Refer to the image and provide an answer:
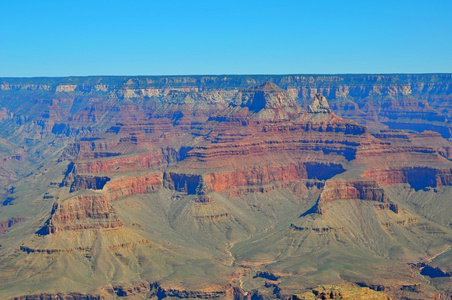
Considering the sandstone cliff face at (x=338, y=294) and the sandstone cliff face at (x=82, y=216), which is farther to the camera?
the sandstone cliff face at (x=82, y=216)

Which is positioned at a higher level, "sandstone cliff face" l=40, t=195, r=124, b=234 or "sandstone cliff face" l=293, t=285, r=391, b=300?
"sandstone cliff face" l=293, t=285, r=391, b=300

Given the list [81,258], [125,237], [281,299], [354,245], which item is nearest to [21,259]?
[81,258]

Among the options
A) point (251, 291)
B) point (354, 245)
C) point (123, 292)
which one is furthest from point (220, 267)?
point (354, 245)

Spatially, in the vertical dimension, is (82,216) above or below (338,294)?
below

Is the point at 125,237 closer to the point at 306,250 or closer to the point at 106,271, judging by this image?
the point at 106,271

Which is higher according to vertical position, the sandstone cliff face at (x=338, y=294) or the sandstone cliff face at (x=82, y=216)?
the sandstone cliff face at (x=338, y=294)

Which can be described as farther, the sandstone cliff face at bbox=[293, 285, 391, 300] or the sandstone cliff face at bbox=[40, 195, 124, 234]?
the sandstone cliff face at bbox=[40, 195, 124, 234]

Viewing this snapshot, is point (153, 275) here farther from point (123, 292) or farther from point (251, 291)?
point (251, 291)

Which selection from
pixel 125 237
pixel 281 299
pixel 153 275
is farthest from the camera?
pixel 125 237

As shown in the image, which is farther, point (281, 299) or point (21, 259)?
point (21, 259)

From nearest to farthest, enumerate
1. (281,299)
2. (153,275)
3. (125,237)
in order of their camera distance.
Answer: (281,299) → (153,275) → (125,237)

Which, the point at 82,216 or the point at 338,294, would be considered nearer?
the point at 338,294
